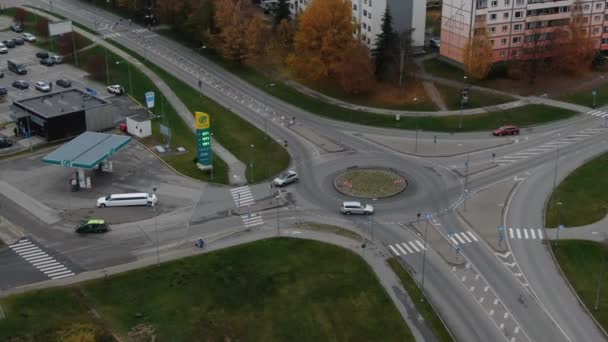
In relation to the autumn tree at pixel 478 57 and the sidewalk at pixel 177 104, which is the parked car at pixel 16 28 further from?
the autumn tree at pixel 478 57

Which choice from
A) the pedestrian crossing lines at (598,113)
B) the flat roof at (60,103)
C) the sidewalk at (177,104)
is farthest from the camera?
the pedestrian crossing lines at (598,113)

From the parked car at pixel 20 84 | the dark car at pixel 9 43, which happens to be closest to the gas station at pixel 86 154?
the parked car at pixel 20 84

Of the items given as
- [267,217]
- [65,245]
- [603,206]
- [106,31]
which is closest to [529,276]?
[603,206]

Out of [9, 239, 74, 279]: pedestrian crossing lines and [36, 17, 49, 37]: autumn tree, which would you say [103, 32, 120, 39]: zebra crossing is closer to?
[36, 17, 49, 37]: autumn tree

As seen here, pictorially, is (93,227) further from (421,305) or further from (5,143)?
(421,305)

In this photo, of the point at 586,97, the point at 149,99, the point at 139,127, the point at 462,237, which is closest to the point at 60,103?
the point at 139,127

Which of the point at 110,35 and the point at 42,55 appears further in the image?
the point at 110,35

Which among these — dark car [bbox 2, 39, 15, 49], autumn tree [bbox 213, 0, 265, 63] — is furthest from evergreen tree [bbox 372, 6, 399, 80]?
dark car [bbox 2, 39, 15, 49]
